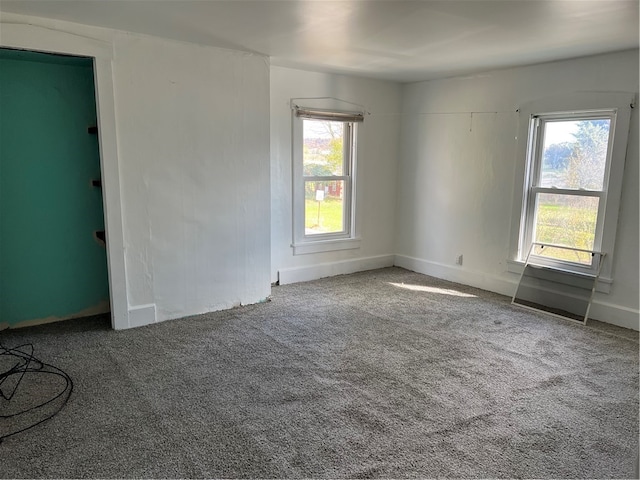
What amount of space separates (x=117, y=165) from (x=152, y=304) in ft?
3.80

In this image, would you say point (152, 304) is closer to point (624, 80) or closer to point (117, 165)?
point (117, 165)

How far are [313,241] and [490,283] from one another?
1987 millimetres

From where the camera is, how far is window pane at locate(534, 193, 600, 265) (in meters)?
4.15

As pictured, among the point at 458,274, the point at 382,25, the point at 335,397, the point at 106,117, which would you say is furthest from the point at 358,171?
the point at 335,397

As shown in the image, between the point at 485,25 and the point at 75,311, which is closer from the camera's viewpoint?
the point at 485,25

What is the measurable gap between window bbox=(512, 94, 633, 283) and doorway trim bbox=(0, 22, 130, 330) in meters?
3.71

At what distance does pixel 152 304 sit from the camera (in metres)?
3.84

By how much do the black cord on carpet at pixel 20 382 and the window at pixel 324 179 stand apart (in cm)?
270

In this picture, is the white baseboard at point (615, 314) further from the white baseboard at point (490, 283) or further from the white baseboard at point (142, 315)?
the white baseboard at point (142, 315)

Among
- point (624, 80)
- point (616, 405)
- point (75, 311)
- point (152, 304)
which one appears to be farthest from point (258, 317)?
point (624, 80)

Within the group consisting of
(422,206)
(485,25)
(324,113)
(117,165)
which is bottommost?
(422,206)

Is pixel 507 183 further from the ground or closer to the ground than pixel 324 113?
closer to the ground

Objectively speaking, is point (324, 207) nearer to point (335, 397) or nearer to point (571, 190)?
point (571, 190)

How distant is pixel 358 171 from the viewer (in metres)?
5.52
